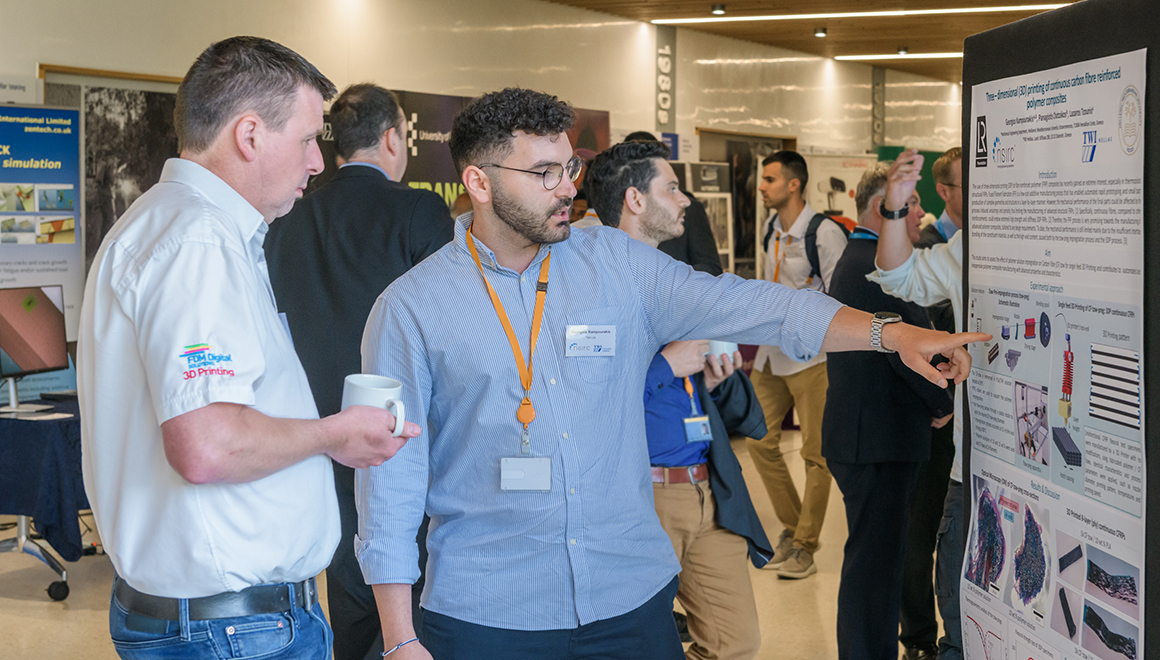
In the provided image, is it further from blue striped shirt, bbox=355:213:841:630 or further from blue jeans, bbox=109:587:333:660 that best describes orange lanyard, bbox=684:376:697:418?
blue jeans, bbox=109:587:333:660

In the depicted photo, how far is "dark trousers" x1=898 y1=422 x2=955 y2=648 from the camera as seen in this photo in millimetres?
3619

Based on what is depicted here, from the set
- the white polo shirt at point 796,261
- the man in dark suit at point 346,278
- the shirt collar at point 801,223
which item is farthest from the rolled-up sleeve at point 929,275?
the shirt collar at point 801,223

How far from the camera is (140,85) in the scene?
6117 mm

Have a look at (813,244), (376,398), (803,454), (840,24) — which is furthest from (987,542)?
(840,24)

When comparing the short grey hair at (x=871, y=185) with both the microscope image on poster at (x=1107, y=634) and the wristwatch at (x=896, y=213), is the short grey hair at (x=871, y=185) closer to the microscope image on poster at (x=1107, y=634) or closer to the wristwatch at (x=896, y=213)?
the wristwatch at (x=896, y=213)

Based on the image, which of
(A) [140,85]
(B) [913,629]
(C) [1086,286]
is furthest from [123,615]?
(A) [140,85]

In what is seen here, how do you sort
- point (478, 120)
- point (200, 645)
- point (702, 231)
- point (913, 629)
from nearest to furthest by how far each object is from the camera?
point (200, 645), point (478, 120), point (913, 629), point (702, 231)

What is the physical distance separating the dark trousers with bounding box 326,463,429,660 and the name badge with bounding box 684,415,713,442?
2.69ft

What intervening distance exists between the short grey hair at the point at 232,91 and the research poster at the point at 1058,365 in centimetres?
121

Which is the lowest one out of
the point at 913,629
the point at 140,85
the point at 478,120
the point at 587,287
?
the point at 913,629

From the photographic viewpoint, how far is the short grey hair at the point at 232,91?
1566 mm

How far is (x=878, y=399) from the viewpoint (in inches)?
127

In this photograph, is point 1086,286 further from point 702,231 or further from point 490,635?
point 702,231

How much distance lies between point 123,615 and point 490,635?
0.67 meters
